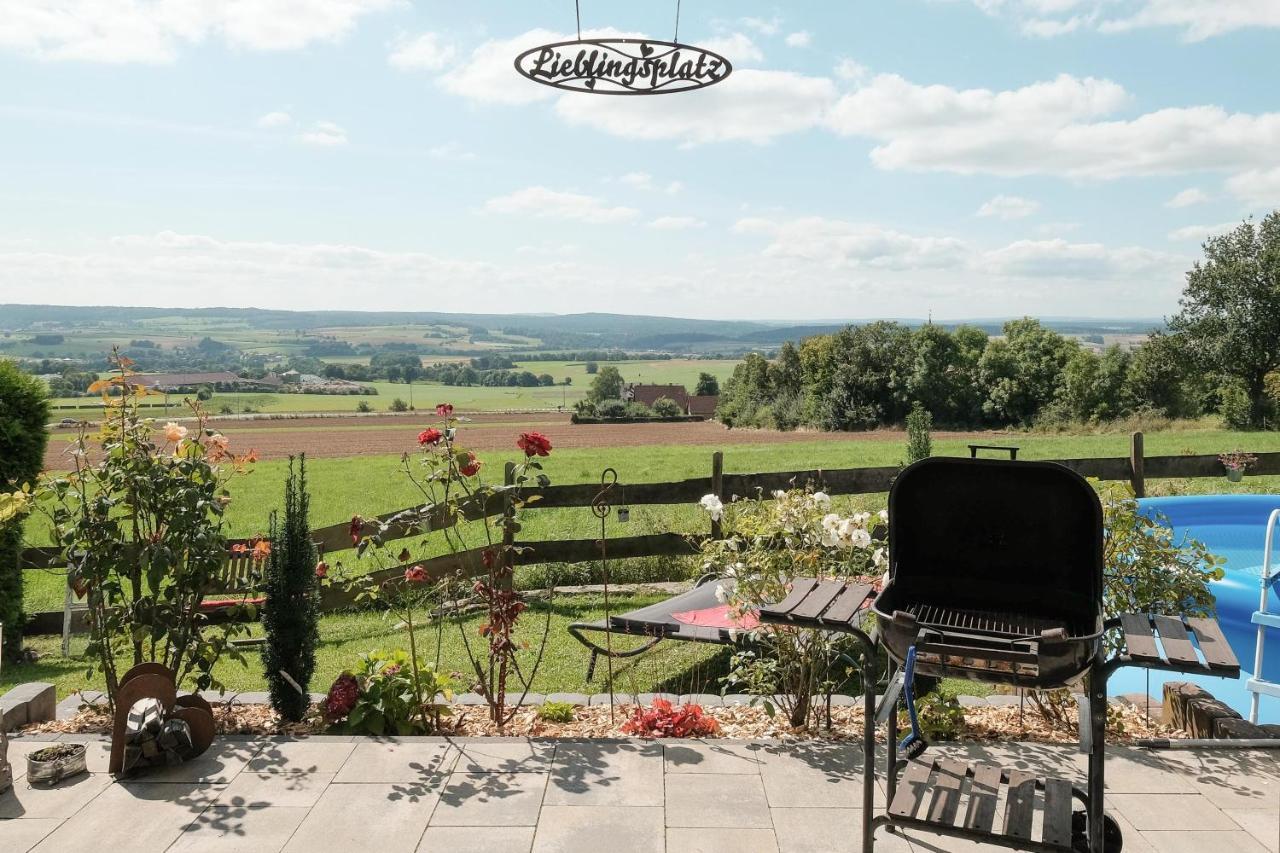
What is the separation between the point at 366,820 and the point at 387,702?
827 mm

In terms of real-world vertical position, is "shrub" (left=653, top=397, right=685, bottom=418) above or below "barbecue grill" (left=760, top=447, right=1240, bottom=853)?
below

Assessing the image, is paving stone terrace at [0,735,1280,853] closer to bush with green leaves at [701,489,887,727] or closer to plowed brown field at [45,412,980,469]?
bush with green leaves at [701,489,887,727]

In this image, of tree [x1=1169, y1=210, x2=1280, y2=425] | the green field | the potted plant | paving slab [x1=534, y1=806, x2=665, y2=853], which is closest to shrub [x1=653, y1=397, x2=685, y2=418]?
the green field

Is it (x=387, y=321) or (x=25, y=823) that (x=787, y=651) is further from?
(x=387, y=321)

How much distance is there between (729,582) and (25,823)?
10.1 ft

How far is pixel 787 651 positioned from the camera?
152 inches

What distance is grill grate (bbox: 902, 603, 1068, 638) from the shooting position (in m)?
2.53

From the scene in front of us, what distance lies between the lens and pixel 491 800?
3.14m

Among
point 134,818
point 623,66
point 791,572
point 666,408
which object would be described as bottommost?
point 666,408

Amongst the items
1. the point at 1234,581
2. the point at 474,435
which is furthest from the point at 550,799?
the point at 474,435

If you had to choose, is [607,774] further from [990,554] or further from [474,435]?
[474,435]

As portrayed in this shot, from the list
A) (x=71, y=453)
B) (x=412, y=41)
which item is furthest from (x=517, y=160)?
Answer: (x=71, y=453)

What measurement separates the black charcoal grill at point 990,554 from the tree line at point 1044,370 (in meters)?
26.9

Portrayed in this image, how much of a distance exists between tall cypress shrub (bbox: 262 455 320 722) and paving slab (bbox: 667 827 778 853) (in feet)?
6.40
